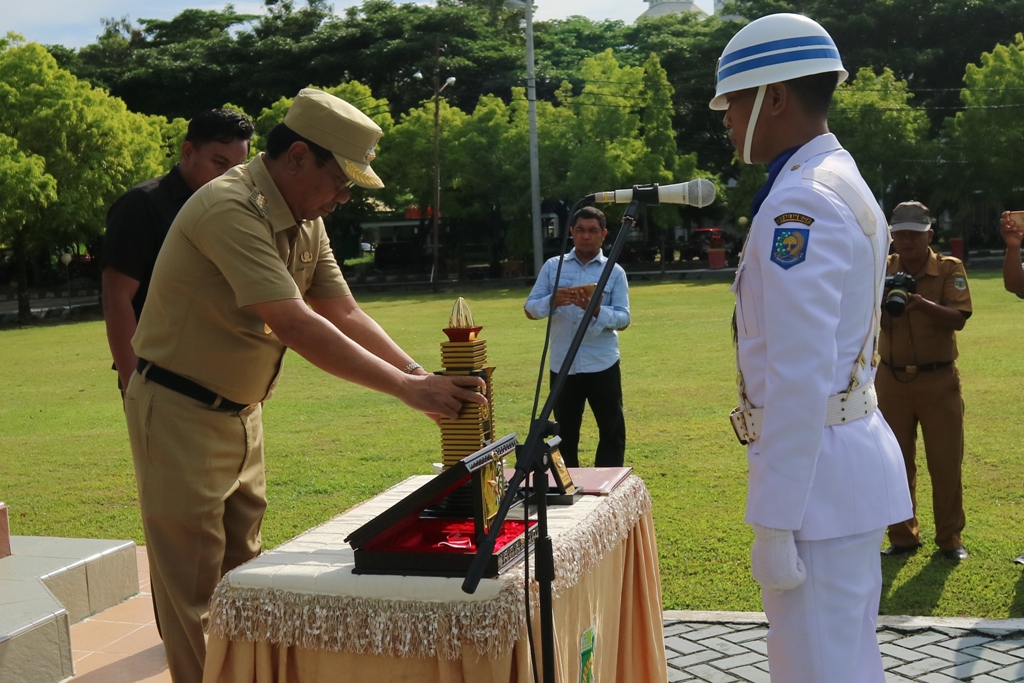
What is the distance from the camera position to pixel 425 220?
47500 millimetres

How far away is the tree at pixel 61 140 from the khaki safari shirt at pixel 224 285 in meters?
32.1

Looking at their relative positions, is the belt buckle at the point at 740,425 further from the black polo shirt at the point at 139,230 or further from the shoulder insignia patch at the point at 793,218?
the black polo shirt at the point at 139,230

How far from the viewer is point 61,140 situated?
33.5 meters

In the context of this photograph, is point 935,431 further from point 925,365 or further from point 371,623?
point 371,623

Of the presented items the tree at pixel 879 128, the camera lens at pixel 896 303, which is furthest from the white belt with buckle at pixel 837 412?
the tree at pixel 879 128

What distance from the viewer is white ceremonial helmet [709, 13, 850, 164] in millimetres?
2727

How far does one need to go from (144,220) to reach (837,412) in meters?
3.04

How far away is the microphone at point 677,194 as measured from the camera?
2.95 m

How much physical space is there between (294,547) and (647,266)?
138 feet

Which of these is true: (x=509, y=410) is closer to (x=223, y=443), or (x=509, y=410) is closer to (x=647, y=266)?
(x=223, y=443)

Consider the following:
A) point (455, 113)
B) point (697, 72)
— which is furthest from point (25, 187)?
point (697, 72)

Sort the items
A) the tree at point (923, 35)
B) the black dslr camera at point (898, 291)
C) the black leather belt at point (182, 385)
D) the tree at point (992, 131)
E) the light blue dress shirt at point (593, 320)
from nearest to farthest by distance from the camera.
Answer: the black leather belt at point (182, 385) → the black dslr camera at point (898, 291) → the light blue dress shirt at point (593, 320) → the tree at point (992, 131) → the tree at point (923, 35)

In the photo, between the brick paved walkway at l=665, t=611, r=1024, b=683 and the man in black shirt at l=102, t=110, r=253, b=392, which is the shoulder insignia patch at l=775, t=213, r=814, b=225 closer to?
the brick paved walkway at l=665, t=611, r=1024, b=683

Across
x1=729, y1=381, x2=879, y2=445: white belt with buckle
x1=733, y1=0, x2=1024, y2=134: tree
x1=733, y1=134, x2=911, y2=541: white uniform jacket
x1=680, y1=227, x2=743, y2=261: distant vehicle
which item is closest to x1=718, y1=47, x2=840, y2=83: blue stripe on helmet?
x1=733, y1=134, x2=911, y2=541: white uniform jacket
